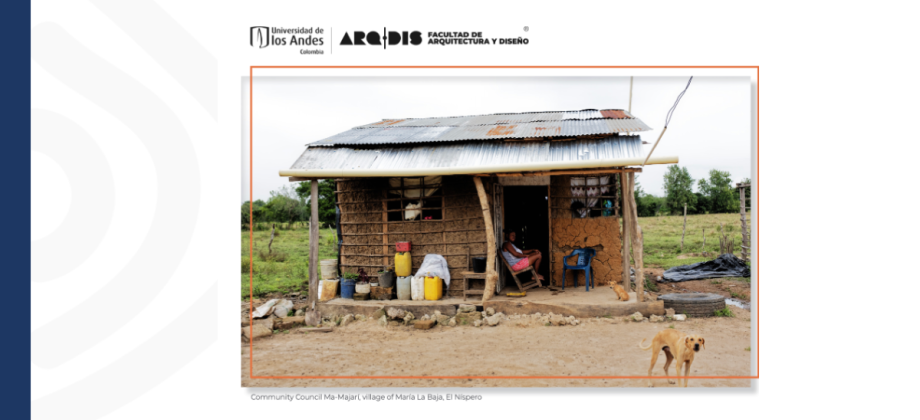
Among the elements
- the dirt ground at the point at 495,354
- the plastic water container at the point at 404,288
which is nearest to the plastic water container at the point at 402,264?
the plastic water container at the point at 404,288

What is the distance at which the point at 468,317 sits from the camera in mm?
7090

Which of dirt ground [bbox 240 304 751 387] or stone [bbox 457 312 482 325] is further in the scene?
stone [bbox 457 312 482 325]

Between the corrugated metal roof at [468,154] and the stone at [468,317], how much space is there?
7.30ft

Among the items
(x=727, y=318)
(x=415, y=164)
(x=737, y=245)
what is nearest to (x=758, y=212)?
(x=727, y=318)

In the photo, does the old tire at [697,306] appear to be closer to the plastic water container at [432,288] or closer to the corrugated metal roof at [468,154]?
the corrugated metal roof at [468,154]

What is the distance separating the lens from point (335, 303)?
7.54 metres

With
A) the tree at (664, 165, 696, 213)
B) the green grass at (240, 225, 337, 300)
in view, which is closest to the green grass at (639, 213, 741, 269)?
the tree at (664, 165, 696, 213)

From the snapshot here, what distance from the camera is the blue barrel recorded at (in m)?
7.84

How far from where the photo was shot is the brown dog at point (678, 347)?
4.51 m

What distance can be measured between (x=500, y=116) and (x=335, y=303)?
4.17m

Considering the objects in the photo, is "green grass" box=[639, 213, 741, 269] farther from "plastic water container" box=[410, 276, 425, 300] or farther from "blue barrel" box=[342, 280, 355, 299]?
"blue barrel" box=[342, 280, 355, 299]

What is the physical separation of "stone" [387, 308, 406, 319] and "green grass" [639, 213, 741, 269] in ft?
24.6

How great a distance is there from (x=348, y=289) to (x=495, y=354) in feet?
10.3

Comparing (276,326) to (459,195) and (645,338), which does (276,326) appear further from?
(645,338)
